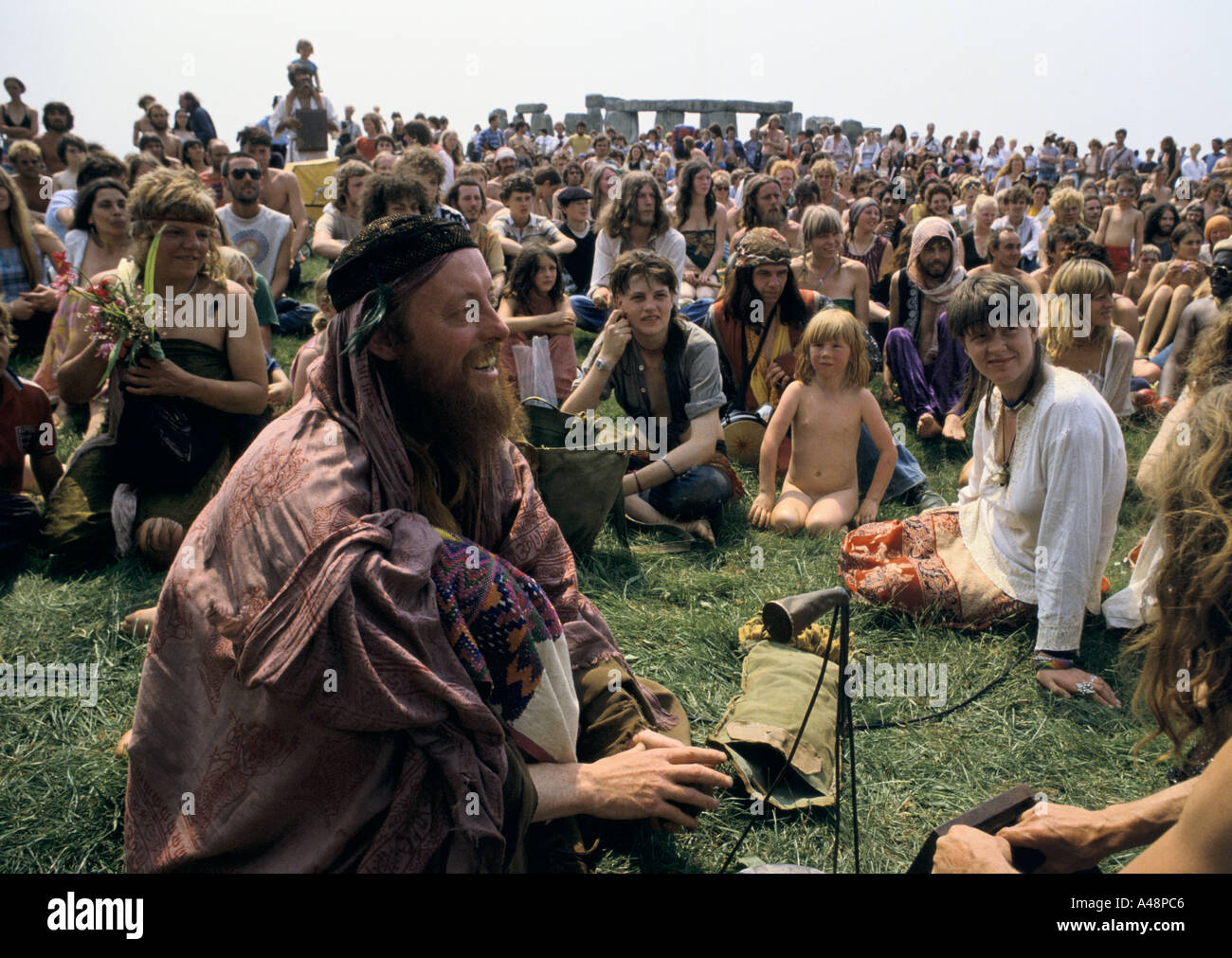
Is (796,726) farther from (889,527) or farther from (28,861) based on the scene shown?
(28,861)

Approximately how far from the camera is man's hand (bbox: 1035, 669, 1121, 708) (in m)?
3.36

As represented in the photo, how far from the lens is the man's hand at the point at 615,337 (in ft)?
16.5

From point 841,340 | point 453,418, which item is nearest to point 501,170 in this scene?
point 841,340

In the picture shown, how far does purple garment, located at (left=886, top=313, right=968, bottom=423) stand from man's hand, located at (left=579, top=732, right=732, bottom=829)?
474cm

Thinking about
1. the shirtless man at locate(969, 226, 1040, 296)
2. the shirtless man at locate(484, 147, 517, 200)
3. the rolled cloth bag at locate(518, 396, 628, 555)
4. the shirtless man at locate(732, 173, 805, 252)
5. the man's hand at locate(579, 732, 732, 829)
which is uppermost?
the shirtless man at locate(484, 147, 517, 200)

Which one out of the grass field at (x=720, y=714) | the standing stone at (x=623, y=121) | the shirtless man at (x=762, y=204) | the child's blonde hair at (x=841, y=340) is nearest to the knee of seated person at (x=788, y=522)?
the grass field at (x=720, y=714)

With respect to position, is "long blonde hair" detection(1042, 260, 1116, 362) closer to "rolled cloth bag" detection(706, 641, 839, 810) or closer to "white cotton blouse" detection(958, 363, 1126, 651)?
"white cotton blouse" detection(958, 363, 1126, 651)

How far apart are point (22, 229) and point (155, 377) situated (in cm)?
320

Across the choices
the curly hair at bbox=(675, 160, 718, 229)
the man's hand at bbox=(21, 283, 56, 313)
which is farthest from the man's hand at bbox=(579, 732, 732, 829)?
the curly hair at bbox=(675, 160, 718, 229)

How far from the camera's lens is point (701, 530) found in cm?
479
